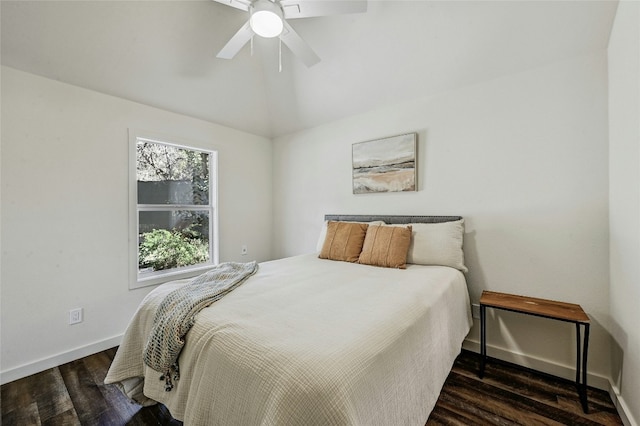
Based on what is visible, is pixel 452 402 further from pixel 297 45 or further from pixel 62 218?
pixel 62 218

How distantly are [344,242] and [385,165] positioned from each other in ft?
3.16

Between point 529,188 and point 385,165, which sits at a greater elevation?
point 385,165

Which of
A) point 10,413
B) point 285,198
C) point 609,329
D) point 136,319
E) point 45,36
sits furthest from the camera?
point 285,198

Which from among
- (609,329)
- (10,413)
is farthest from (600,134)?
(10,413)

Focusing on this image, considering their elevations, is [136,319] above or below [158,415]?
above

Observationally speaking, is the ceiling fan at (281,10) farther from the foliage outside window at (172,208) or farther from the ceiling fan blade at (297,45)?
the foliage outside window at (172,208)

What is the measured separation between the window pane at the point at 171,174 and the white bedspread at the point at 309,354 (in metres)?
1.67

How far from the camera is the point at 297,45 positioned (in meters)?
1.97

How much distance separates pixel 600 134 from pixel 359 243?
1.89 metres

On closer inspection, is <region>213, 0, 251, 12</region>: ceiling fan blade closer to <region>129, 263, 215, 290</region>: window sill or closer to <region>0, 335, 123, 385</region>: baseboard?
<region>129, 263, 215, 290</region>: window sill

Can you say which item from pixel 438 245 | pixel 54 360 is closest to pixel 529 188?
pixel 438 245

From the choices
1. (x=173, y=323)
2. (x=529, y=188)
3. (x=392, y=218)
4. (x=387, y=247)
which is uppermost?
(x=529, y=188)

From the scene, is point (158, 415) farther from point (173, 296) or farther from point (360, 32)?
point (360, 32)

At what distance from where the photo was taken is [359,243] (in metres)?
2.49
